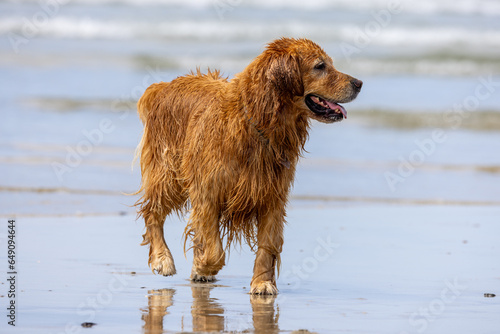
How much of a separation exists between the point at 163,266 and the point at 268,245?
2.97ft

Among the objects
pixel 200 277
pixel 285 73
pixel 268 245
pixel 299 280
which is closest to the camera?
pixel 285 73

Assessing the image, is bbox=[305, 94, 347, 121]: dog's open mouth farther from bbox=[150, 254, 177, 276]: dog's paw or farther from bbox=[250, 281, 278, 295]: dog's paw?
bbox=[150, 254, 177, 276]: dog's paw

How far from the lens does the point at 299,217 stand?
28.9 ft

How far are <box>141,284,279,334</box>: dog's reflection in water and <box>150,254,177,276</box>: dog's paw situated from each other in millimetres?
546

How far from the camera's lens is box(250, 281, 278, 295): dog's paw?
19.5 feet

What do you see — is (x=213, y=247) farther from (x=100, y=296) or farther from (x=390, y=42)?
(x=390, y=42)

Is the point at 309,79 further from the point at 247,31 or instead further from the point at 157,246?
the point at 247,31

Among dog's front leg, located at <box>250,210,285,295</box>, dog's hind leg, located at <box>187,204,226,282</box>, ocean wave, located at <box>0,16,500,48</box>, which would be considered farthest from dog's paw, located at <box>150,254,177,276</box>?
ocean wave, located at <box>0,16,500,48</box>

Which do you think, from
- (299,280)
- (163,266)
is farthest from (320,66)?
(163,266)

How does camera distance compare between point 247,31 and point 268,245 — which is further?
point 247,31

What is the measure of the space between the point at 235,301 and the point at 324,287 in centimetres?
81

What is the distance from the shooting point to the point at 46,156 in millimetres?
11680

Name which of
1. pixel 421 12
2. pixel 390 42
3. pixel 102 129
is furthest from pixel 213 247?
pixel 421 12

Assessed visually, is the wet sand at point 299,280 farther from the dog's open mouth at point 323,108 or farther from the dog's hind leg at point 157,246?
the dog's open mouth at point 323,108
